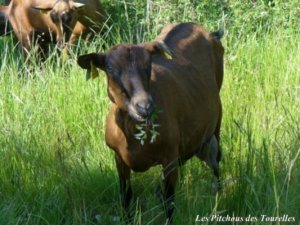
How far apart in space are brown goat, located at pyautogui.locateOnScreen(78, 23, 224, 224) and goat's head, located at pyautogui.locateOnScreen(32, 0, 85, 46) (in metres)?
3.58

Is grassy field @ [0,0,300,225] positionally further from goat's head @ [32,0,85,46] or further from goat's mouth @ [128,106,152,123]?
goat's head @ [32,0,85,46]

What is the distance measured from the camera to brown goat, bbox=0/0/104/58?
31.2ft

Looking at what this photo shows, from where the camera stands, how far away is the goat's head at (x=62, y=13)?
9461 mm

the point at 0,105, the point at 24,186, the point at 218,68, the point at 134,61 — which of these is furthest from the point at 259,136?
the point at 0,105

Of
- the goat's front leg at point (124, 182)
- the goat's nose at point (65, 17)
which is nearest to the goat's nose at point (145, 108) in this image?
the goat's front leg at point (124, 182)

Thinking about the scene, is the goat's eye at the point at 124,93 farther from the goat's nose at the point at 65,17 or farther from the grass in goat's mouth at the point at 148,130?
the goat's nose at the point at 65,17

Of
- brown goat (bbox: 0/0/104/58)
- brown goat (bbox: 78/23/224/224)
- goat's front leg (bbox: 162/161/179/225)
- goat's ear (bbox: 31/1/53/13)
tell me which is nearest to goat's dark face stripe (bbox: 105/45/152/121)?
brown goat (bbox: 78/23/224/224)

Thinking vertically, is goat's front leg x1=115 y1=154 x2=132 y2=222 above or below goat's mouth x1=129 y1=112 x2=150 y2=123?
below

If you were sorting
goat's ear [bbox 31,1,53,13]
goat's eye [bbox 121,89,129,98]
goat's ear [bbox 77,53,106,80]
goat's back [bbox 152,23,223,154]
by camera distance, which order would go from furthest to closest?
1. goat's ear [bbox 31,1,53,13]
2. goat's back [bbox 152,23,223,154]
3. goat's ear [bbox 77,53,106,80]
4. goat's eye [bbox 121,89,129,98]

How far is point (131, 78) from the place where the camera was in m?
4.57

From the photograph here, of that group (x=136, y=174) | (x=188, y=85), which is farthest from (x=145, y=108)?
(x=136, y=174)

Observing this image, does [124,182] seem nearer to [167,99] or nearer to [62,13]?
[167,99]

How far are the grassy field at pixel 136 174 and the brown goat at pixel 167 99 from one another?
6.8 inches

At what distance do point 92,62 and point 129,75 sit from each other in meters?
0.35
